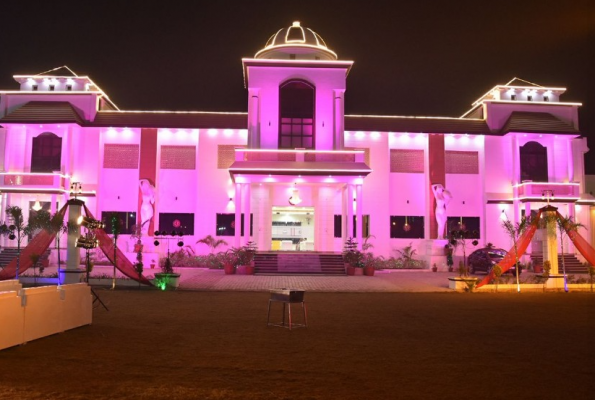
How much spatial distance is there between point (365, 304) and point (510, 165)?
787 inches

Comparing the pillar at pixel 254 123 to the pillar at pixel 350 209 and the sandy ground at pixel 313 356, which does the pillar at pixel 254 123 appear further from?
the sandy ground at pixel 313 356

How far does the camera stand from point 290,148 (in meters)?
28.6

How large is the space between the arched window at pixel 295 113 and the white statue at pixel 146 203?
788cm

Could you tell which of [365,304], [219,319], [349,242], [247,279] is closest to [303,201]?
[349,242]

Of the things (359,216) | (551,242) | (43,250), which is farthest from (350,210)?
(43,250)

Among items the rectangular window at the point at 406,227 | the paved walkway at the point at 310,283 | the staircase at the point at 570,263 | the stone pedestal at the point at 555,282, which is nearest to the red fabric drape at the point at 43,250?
the paved walkway at the point at 310,283

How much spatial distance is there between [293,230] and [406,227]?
6685 millimetres

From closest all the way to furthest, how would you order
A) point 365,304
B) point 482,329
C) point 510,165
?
point 482,329 → point 365,304 → point 510,165

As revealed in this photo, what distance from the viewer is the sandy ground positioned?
239 inches

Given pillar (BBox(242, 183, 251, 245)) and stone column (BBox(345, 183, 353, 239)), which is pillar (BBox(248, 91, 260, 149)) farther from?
stone column (BBox(345, 183, 353, 239))

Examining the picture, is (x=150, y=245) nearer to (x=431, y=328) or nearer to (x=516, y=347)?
(x=431, y=328)

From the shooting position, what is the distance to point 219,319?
11.3m

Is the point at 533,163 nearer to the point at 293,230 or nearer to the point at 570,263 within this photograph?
the point at 570,263

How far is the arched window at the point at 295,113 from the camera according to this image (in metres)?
28.8
